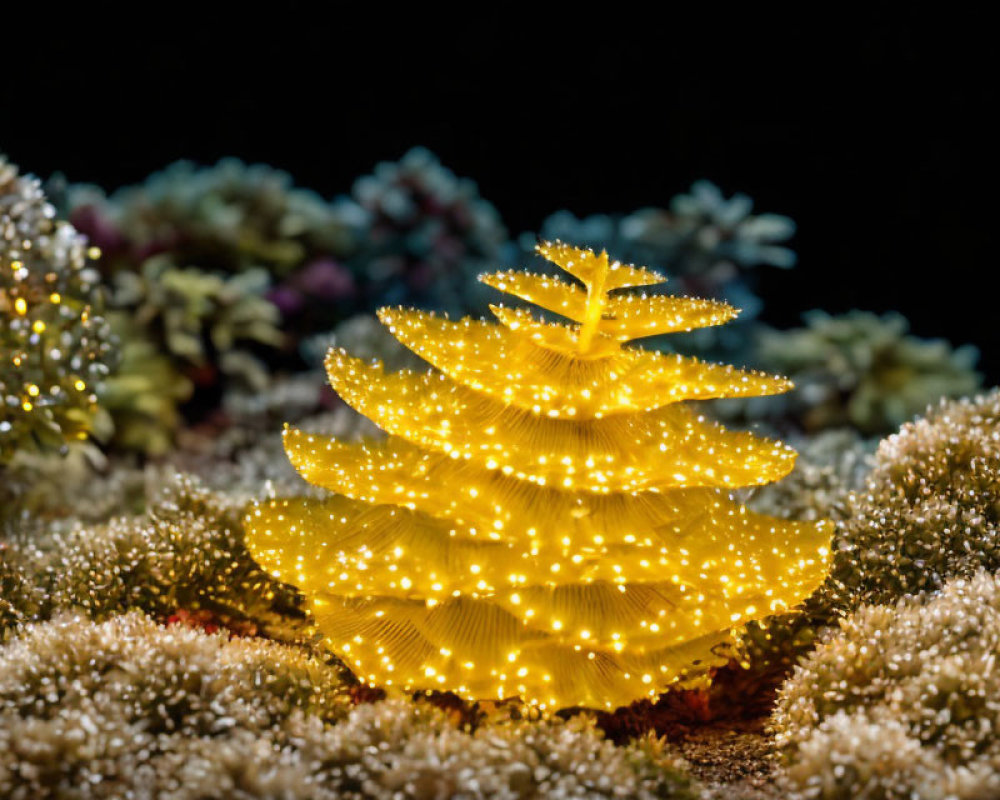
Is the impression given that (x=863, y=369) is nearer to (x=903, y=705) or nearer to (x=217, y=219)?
(x=903, y=705)

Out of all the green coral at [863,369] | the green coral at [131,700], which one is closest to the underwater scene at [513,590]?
the green coral at [131,700]

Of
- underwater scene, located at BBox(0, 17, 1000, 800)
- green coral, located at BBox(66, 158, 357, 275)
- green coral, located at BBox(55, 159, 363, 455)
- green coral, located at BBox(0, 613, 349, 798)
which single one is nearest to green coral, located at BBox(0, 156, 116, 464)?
underwater scene, located at BBox(0, 17, 1000, 800)

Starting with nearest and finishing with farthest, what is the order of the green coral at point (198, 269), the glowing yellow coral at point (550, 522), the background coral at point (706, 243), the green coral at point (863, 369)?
the glowing yellow coral at point (550, 522), the green coral at point (198, 269), the green coral at point (863, 369), the background coral at point (706, 243)

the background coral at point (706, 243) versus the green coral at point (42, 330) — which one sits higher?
the background coral at point (706, 243)

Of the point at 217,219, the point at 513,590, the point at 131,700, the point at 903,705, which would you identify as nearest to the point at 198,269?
the point at 217,219

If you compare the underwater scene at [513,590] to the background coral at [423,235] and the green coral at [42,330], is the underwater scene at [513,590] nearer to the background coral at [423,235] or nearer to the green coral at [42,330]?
the green coral at [42,330]

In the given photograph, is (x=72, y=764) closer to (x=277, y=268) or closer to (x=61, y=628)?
(x=61, y=628)
